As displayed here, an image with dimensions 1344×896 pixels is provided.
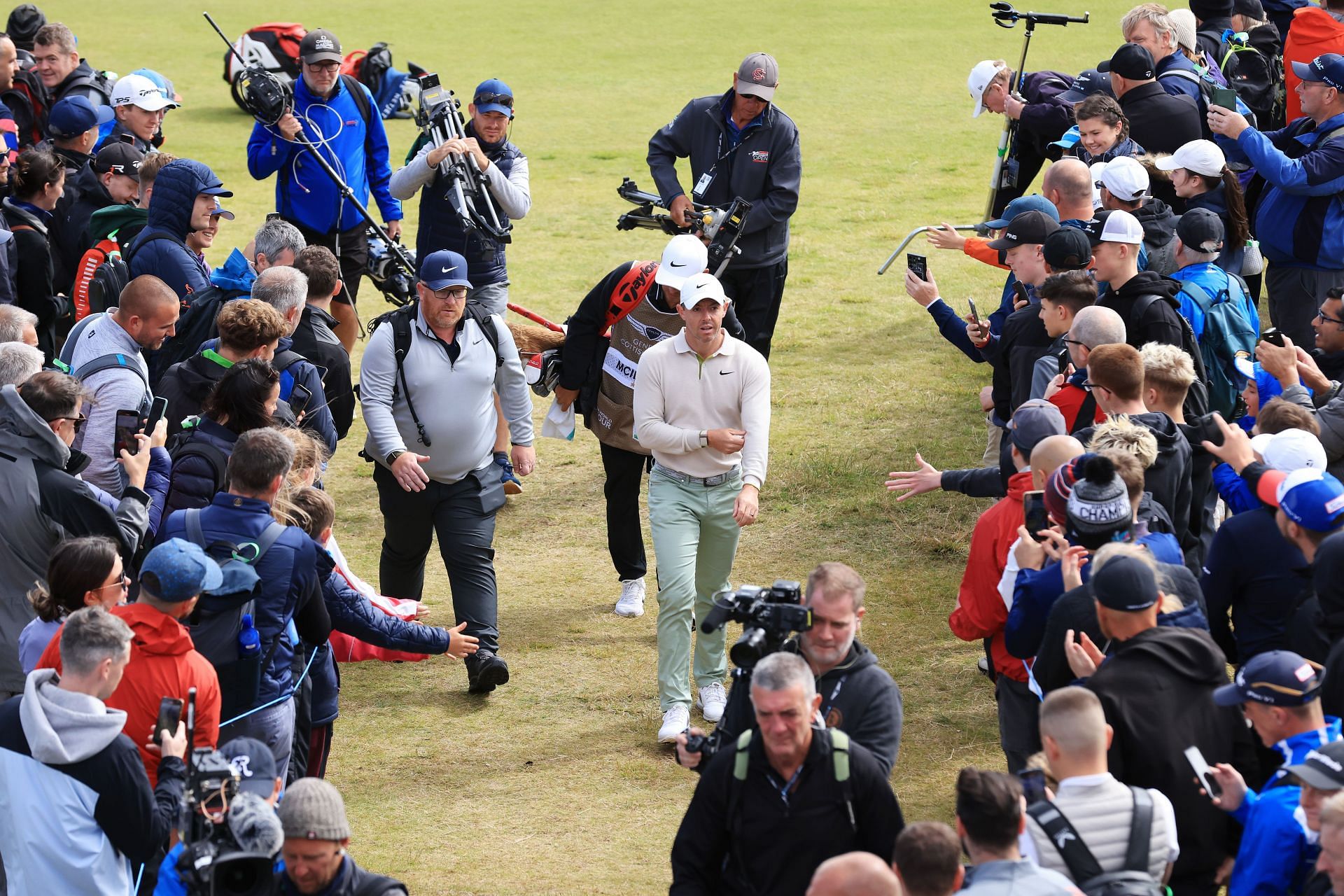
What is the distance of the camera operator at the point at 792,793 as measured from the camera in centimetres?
393

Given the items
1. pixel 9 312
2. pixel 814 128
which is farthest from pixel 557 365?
pixel 814 128

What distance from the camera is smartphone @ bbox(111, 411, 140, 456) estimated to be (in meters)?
5.74

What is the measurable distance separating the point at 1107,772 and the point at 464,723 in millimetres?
3546

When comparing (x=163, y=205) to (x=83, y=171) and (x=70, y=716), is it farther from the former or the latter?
(x=70, y=716)

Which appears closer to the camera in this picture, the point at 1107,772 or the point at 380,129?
the point at 1107,772

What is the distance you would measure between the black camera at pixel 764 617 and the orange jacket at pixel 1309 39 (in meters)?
7.51

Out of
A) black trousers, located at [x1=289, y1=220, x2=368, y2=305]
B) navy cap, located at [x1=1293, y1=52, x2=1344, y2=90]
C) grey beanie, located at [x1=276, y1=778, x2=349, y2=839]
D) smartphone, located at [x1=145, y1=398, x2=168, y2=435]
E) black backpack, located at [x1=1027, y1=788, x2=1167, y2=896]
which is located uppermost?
navy cap, located at [x1=1293, y1=52, x2=1344, y2=90]

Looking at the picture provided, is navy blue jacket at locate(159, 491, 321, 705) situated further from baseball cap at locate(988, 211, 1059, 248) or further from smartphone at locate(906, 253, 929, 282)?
baseball cap at locate(988, 211, 1059, 248)

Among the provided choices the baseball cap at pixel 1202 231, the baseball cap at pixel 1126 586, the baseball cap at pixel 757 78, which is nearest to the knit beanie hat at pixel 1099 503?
the baseball cap at pixel 1126 586

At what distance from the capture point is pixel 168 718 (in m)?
4.25

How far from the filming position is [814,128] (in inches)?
761

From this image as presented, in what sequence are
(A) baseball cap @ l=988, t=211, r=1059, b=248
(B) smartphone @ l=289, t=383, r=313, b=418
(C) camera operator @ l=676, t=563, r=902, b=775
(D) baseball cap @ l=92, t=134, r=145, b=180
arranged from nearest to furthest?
(C) camera operator @ l=676, t=563, r=902, b=775, (B) smartphone @ l=289, t=383, r=313, b=418, (A) baseball cap @ l=988, t=211, r=1059, b=248, (D) baseball cap @ l=92, t=134, r=145, b=180

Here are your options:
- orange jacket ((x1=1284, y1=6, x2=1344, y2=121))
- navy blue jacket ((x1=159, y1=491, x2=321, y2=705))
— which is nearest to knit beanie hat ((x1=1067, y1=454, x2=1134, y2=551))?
navy blue jacket ((x1=159, y1=491, x2=321, y2=705))

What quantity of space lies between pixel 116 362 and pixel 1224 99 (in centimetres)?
732
